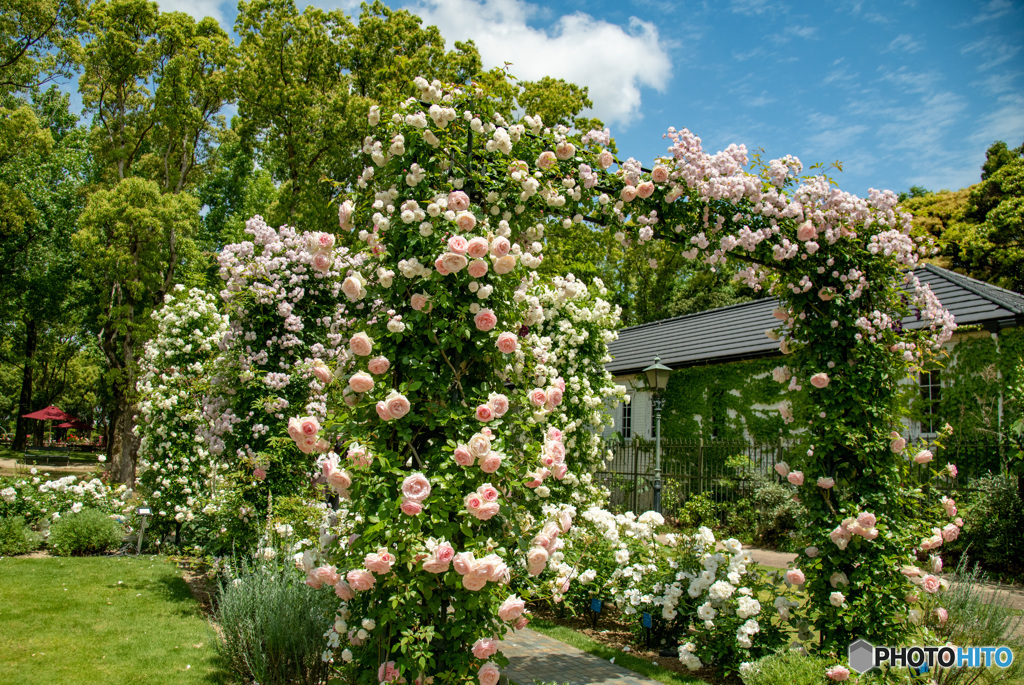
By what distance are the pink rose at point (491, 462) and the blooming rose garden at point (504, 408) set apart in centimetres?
2

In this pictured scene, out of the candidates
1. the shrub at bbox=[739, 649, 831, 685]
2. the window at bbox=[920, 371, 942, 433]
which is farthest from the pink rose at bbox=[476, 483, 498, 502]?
the window at bbox=[920, 371, 942, 433]

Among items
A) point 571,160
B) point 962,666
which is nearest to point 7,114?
point 571,160

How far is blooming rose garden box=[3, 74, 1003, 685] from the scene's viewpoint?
129 inches

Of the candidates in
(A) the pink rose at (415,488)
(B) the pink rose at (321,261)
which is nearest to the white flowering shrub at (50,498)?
(B) the pink rose at (321,261)

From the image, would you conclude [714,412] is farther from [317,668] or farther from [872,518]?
[317,668]

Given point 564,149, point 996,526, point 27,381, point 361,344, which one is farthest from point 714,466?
point 27,381

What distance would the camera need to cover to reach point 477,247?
3.37m

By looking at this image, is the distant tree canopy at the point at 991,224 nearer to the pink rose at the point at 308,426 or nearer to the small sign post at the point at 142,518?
the pink rose at the point at 308,426

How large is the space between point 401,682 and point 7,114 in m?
18.3

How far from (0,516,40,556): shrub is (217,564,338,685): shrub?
20.0ft

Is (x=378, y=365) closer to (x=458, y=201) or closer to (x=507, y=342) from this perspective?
(x=507, y=342)

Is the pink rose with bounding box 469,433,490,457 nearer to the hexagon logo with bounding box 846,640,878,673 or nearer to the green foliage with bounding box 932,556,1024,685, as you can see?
the hexagon logo with bounding box 846,640,878,673

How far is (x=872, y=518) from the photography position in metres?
4.58

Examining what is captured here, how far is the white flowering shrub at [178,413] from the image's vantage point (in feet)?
27.2
